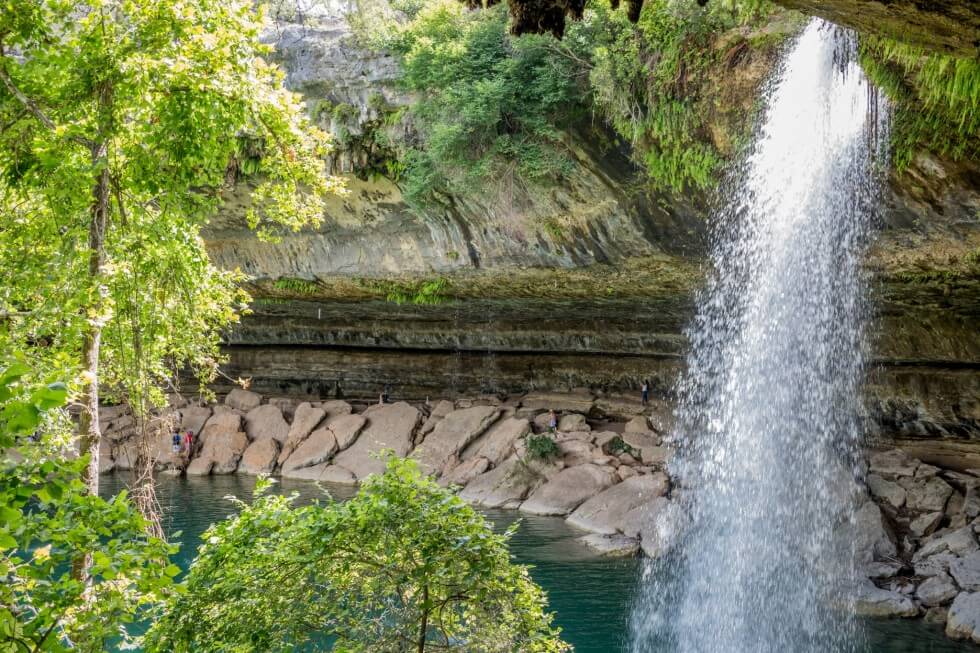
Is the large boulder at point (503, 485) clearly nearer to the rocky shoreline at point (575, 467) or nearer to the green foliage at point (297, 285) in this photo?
the rocky shoreline at point (575, 467)

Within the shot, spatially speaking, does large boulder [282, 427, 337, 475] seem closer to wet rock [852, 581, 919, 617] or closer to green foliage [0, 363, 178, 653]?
wet rock [852, 581, 919, 617]

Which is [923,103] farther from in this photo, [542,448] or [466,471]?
[466,471]

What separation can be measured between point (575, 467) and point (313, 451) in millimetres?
8129

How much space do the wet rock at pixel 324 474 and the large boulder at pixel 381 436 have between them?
184 millimetres

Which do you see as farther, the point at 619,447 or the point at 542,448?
the point at 619,447

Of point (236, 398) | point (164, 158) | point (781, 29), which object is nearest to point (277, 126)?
point (164, 158)

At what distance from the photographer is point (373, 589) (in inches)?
189

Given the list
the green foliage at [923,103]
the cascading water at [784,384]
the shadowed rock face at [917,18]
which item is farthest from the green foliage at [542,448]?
the shadowed rock face at [917,18]

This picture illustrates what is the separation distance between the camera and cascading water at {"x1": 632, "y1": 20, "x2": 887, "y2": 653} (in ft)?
35.0

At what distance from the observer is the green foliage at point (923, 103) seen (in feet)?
26.5

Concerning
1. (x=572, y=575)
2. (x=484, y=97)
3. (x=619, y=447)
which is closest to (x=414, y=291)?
(x=619, y=447)

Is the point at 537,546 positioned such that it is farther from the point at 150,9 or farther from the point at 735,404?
the point at 150,9

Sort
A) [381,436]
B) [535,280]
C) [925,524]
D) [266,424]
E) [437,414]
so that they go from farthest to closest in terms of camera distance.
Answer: [266,424] → [437,414] → [381,436] → [535,280] → [925,524]

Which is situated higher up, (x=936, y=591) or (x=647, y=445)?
(x=936, y=591)
